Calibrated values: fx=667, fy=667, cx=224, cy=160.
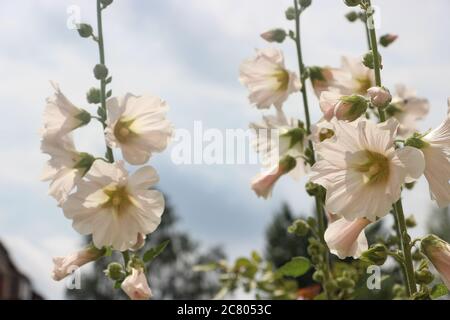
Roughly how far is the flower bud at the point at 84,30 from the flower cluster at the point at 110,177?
0.12 feet

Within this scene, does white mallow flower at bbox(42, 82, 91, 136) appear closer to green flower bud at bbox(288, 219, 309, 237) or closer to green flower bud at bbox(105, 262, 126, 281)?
green flower bud at bbox(105, 262, 126, 281)

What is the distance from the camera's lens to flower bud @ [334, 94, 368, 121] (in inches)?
48.9

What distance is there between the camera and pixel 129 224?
1.39 metres

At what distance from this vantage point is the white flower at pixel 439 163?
45.4 inches

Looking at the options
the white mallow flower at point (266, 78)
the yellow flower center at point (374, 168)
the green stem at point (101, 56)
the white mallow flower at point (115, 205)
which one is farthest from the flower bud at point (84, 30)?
the yellow flower center at point (374, 168)

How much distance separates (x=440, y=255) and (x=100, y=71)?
2.61 feet

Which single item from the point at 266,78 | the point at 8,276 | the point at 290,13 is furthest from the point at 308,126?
the point at 8,276

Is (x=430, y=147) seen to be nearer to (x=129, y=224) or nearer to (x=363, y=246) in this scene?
(x=363, y=246)

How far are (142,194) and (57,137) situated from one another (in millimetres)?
235

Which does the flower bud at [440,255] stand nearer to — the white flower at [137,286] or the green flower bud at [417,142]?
the green flower bud at [417,142]
